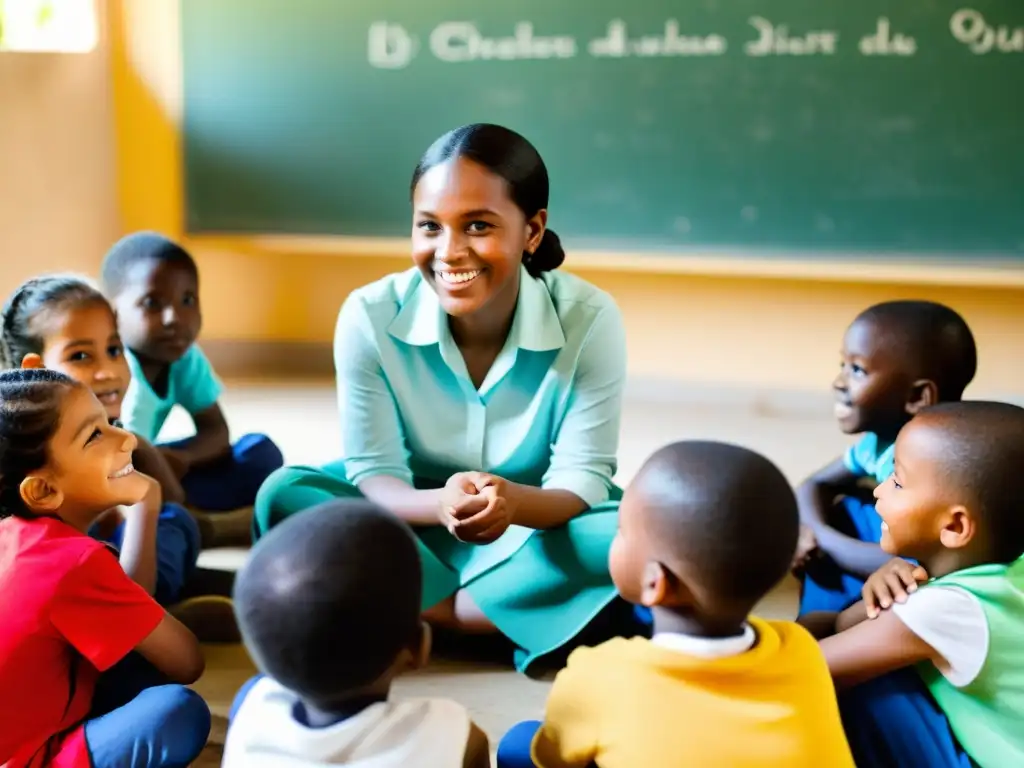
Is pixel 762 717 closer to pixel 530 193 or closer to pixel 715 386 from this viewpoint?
pixel 530 193

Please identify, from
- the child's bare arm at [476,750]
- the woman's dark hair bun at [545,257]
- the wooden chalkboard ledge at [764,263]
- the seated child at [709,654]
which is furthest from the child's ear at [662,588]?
the wooden chalkboard ledge at [764,263]

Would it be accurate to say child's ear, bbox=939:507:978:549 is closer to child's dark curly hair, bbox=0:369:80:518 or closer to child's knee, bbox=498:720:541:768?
child's knee, bbox=498:720:541:768

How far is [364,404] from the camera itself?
1816 millimetres

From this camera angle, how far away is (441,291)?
170 centimetres

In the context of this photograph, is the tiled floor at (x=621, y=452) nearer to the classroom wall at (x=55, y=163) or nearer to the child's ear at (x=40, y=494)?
the child's ear at (x=40, y=494)

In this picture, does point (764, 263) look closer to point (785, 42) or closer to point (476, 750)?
point (785, 42)

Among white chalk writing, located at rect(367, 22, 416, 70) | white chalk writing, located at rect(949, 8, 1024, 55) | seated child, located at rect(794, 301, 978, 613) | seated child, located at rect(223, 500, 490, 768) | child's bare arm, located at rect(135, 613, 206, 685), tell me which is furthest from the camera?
white chalk writing, located at rect(367, 22, 416, 70)

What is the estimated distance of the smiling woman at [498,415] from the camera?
172cm

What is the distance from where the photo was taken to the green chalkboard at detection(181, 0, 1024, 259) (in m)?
3.23

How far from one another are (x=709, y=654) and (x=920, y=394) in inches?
38.5

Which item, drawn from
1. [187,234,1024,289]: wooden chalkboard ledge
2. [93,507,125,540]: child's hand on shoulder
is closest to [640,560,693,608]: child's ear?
[93,507,125,540]: child's hand on shoulder

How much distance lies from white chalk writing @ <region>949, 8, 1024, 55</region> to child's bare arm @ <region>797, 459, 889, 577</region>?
72.1 inches

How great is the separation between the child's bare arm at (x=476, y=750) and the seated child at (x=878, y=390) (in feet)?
2.89

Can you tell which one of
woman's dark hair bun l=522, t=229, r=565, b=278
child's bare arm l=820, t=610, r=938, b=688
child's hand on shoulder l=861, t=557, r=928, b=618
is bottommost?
child's bare arm l=820, t=610, r=938, b=688
